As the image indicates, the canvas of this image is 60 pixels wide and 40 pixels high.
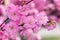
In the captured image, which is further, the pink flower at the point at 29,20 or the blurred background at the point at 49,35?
the blurred background at the point at 49,35

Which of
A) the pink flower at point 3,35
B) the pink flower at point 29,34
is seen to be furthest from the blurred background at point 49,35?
the pink flower at point 3,35

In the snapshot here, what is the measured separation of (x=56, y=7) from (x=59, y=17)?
7 centimetres

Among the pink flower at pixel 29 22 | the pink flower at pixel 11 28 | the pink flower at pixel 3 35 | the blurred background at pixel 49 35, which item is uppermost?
the blurred background at pixel 49 35

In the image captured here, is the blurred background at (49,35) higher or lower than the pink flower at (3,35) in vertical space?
higher

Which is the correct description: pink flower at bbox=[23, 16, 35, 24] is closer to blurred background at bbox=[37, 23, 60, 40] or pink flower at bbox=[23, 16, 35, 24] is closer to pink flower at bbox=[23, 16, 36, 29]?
pink flower at bbox=[23, 16, 36, 29]

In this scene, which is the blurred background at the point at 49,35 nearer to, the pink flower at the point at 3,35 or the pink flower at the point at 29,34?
the pink flower at the point at 29,34

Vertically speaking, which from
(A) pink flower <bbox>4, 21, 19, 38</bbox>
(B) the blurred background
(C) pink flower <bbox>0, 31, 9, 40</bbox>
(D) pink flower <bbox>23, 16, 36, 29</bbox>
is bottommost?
(C) pink flower <bbox>0, 31, 9, 40</bbox>

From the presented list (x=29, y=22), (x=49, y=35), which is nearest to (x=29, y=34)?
(x=29, y=22)

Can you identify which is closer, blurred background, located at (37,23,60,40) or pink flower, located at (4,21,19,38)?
pink flower, located at (4,21,19,38)

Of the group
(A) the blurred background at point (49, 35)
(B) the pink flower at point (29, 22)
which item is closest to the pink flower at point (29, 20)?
(B) the pink flower at point (29, 22)

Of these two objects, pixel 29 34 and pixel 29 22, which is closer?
pixel 29 22

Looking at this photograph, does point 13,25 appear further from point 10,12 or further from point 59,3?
point 59,3

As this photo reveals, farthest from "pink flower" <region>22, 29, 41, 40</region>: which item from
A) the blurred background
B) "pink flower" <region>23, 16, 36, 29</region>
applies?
the blurred background

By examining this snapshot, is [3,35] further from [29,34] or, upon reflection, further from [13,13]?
[29,34]
